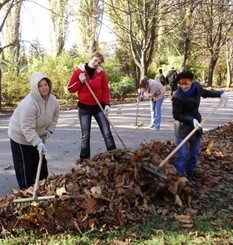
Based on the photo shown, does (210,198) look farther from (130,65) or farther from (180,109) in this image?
(130,65)

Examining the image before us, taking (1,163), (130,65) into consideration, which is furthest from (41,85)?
(130,65)

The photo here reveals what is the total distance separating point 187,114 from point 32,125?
1.92 metres

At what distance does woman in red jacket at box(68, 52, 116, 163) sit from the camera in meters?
5.87

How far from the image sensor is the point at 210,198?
4.66 m

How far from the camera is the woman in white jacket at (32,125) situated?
4250mm

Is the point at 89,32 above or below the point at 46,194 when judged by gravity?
above

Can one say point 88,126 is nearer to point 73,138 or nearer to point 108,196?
point 108,196

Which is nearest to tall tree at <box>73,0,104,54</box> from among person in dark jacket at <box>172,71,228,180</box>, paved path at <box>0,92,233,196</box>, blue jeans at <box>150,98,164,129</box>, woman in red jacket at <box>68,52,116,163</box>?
paved path at <box>0,92,233,196</box>

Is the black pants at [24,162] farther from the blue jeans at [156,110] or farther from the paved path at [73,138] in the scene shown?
the blue jeans at [156,110]

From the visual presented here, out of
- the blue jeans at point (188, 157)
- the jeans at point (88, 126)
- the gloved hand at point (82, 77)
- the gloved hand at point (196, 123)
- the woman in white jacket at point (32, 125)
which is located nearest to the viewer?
the woman in white jacket at point (32, 125)

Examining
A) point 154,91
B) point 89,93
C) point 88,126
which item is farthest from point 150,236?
point 154,91

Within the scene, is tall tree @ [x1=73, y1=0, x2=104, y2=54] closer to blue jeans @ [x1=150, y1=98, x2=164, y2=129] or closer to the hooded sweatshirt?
blue jeans @ [x1=150, y1=98, x2=164, y2=129]

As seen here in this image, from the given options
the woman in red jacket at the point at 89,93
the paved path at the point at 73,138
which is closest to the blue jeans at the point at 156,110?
the paved path at the point at 73,138

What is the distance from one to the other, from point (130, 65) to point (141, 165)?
28.5 m
